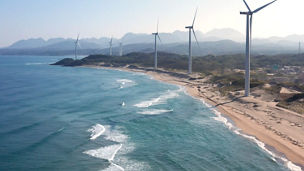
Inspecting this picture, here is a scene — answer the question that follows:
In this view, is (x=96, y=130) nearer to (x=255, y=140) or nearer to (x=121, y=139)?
(x=121, y=139)

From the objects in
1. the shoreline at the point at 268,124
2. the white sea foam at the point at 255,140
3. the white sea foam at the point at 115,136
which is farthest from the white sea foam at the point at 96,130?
the shoreline at the point at 268,124

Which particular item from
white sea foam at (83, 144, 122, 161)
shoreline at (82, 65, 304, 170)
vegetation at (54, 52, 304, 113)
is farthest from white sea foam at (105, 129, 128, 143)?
vegetation at (54, 52, 304, 113)

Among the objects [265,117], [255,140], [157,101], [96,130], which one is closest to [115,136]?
[96,130]

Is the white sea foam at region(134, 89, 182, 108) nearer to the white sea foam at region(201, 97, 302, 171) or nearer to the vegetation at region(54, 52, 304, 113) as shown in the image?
the white sea foam at region(201, 97, 302, 171)

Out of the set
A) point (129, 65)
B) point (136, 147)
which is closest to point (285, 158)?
point (136, 147)

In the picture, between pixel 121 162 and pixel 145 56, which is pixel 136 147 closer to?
pixel 121 162

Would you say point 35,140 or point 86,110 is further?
point 86,110

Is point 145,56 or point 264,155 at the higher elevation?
point 145,56
